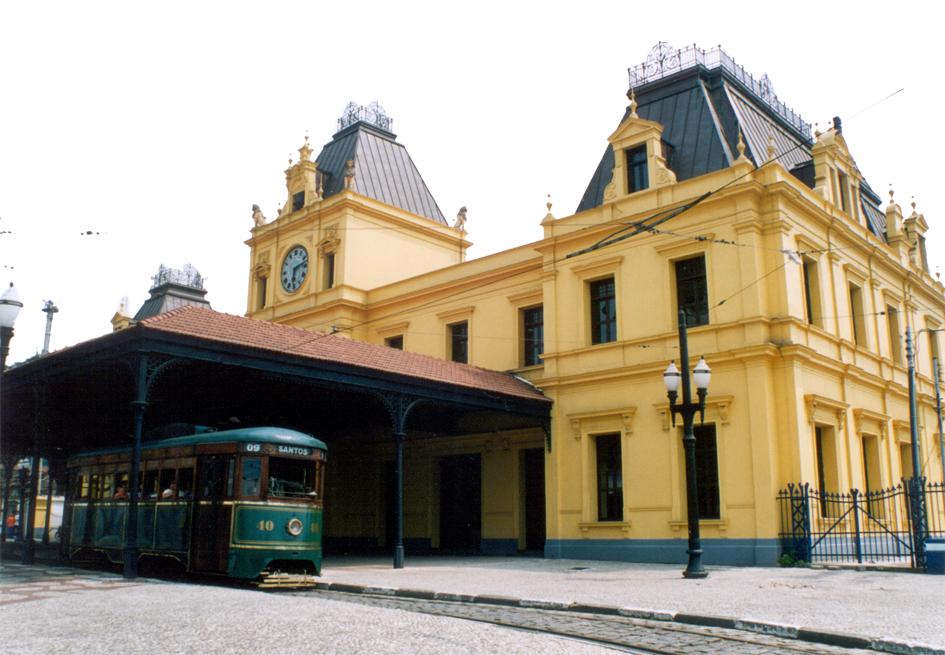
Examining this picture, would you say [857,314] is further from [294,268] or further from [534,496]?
[294,268]

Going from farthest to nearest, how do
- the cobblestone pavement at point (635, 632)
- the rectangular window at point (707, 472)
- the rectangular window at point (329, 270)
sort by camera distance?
the rectangular window at point (329, 270), the rectangular window at point (707, 472), the cobblestone pavement at point (635, 632)

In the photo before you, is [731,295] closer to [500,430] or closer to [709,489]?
[709,489]

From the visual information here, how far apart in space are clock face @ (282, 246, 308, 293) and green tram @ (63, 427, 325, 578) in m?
14.8

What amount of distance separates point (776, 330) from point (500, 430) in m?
8.61

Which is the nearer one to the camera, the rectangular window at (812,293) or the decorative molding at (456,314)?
the rectangular window at (812,293)

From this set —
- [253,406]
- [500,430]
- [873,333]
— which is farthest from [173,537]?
[873,333]

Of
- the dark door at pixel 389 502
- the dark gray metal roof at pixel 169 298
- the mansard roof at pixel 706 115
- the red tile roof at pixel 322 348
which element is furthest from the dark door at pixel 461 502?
the dark gray metal roof at pixel 169 298

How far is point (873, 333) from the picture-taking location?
2311 cm

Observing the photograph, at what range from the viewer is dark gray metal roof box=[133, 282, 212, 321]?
128ft

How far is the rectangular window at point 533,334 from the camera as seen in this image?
24.0 metres

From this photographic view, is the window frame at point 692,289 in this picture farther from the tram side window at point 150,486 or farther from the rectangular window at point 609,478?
the tram side window at point 150,486

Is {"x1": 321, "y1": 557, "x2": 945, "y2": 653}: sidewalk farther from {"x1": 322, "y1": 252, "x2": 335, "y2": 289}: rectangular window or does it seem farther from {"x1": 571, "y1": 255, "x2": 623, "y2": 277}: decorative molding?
{"x1": 322, "y1": 252, "x2": 335, "y2": 289}: rectangular window

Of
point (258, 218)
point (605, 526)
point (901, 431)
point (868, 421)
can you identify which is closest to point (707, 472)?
point (605, 526)

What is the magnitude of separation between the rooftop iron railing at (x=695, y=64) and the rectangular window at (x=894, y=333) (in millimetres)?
6794
